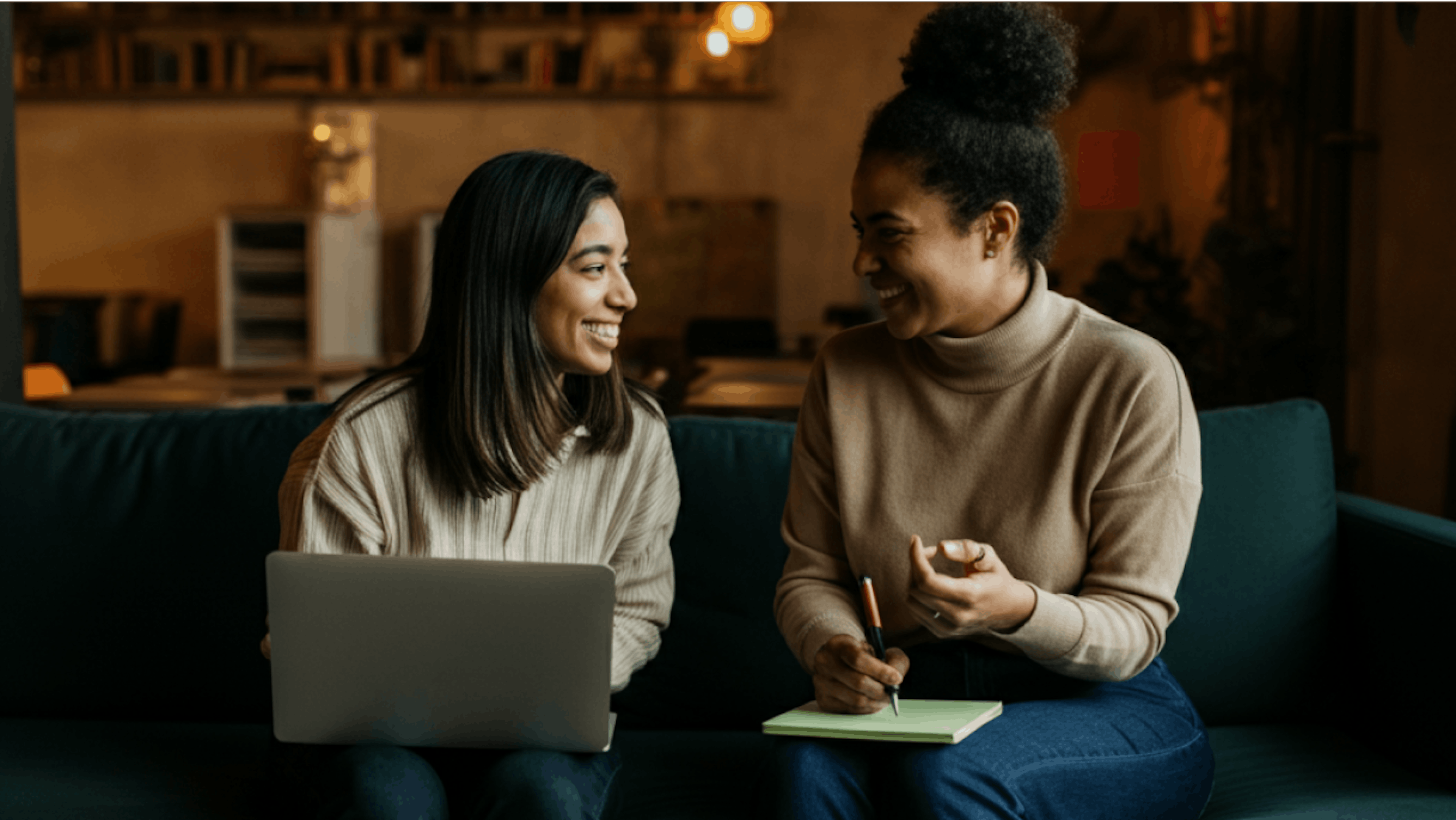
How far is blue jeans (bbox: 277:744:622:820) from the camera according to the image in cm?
127

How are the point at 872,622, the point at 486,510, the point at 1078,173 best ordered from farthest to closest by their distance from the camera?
the point at 1078,173 < the point at 486,510 < the point at 872,622

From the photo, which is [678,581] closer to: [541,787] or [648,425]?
[648,425]

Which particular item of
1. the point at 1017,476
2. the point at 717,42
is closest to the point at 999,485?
the point at 1017,476

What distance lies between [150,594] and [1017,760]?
→ 133 cm

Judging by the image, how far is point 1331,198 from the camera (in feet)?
14.5

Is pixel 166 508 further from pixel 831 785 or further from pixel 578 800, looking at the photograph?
pixel 831 785

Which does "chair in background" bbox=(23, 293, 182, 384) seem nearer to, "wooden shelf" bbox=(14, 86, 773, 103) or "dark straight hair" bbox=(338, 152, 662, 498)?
"wooden shelf" bbox=(14, 86, 773, 103)

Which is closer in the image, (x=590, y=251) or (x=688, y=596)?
(x=590, y=251)

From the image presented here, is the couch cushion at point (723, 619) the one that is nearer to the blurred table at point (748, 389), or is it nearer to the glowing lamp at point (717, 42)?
the blurred table at point (748, 389)

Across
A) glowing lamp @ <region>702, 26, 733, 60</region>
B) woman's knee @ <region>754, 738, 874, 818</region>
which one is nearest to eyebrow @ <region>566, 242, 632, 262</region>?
woman's knee @ <region>754, 738, 874, 818</region>

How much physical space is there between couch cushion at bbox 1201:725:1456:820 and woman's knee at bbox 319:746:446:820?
94 cm

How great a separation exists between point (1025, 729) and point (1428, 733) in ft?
2.38

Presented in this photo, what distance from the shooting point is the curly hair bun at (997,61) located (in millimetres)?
1377

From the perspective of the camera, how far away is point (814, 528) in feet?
5.14
